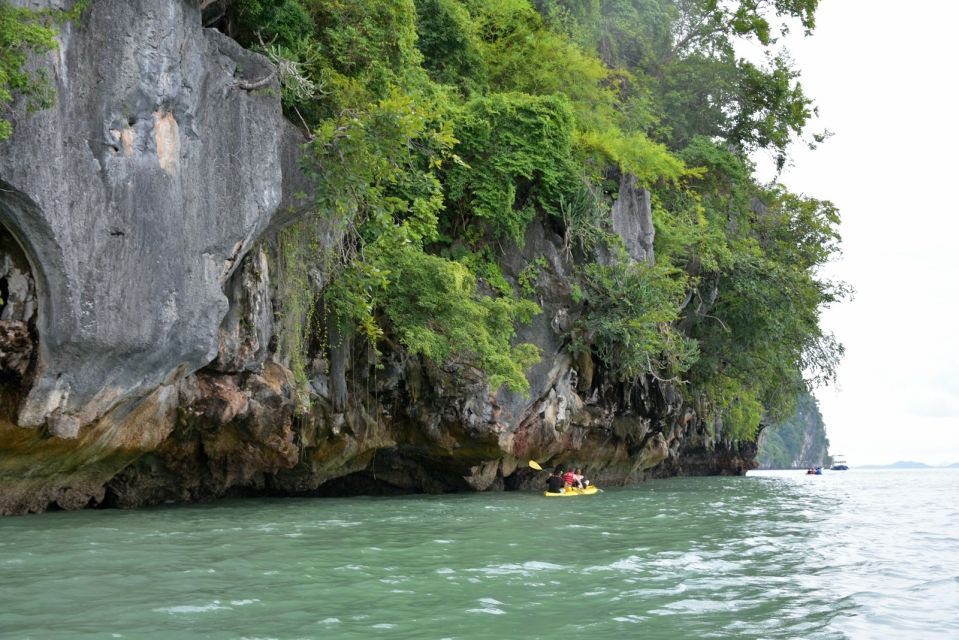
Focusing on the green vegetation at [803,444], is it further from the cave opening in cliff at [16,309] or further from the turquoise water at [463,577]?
the cave opening in cliff at [16,309]

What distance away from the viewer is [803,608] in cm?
649

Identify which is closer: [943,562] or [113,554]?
[113,554]

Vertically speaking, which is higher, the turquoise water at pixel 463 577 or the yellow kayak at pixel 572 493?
the turquoise water at pixel 463 577

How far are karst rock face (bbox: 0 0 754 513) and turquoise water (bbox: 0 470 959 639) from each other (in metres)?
1.23

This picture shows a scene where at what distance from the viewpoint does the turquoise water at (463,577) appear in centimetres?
563

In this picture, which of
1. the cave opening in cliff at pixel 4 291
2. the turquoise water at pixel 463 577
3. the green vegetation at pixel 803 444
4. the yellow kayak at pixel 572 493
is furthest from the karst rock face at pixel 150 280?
the green vegetation at pixel 803 444

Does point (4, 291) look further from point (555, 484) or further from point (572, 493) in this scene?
point (572, 493)

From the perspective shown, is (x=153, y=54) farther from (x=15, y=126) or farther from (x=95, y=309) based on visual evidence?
(x=95, y=309)

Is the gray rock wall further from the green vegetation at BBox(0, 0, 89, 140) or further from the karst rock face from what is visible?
the green vegetation at BBox(0, 0, 89, 140)

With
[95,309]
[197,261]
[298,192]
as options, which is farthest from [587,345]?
[95,309]

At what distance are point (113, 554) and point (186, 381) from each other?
4.41 m

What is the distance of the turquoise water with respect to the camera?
5629 mm

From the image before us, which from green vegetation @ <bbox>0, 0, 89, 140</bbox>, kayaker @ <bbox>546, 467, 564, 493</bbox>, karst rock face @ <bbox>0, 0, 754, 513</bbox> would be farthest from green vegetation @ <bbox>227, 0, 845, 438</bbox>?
green vegetation @ <bbox>0, 0, 89, 140</bbox>

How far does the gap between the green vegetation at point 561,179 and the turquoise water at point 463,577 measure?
14.3ft
